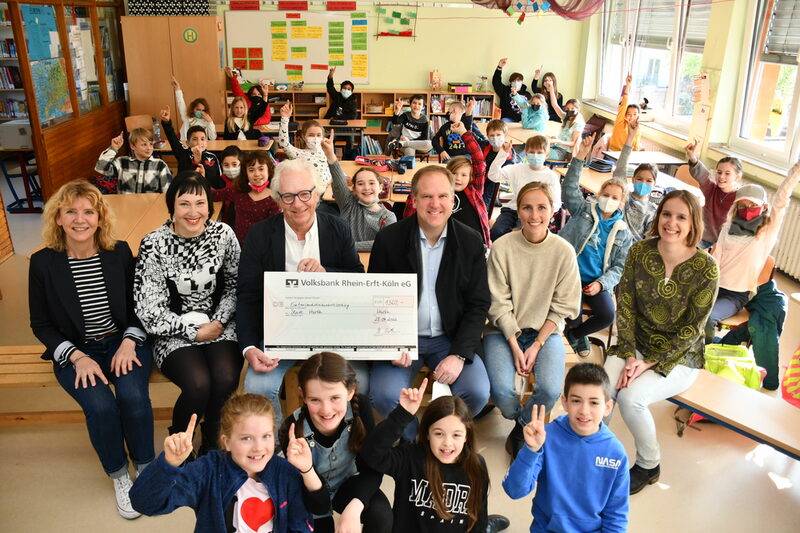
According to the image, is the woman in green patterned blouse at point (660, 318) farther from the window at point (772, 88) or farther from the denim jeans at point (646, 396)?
the window at point (772, 88)

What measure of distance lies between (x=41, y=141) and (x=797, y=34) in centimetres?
738

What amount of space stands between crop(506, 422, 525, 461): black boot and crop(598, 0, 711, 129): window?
5774 millimetres

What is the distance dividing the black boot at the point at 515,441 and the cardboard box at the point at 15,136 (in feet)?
20.8

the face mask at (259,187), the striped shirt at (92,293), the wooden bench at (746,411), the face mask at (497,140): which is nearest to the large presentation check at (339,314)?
the striped shirt at (92,293)

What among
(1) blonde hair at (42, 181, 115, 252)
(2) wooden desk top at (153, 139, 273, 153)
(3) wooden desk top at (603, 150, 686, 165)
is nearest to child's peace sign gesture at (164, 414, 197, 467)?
(1) blonde hair at (42, 181, 115, 252)

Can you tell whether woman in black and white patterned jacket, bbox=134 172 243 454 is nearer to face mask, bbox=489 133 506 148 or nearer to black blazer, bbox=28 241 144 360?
black blazer, bbox=28 241 144 360

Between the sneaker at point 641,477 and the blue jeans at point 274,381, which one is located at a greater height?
the blue jeans at point 274,381

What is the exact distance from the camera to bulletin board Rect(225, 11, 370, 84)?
9430 mm

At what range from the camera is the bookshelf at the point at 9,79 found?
688cm

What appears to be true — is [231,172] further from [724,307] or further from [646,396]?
[724,307]

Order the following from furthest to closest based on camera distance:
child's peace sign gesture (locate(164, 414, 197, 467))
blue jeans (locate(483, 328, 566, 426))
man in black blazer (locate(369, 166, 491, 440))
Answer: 1. blue jeans (locate(483, 328, 566, 426))
2. man in black blazer (locate(369, 166, 491, 440))
3. child's peace sign gesture (locate(164, 414, 197, 467))

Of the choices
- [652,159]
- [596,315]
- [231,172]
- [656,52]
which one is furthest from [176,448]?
[656,52]

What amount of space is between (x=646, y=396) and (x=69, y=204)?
8.69 feet

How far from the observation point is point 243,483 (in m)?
1.98
